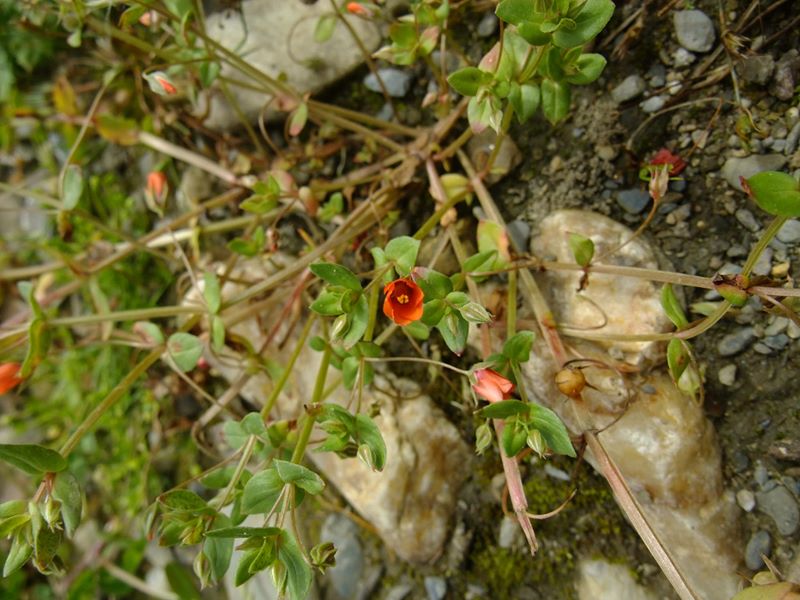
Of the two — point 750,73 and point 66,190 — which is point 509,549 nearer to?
point 750,73

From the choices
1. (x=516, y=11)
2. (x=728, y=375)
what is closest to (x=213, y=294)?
(x=516, y=11)

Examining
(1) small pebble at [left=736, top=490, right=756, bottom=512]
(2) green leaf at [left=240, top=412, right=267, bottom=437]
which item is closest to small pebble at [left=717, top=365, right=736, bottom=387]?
(1) small pebble at [left=736, top=490, right=756, bottom=512]

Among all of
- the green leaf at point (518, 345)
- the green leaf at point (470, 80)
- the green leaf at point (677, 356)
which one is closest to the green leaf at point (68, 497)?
the green leaf at point (518, 345)

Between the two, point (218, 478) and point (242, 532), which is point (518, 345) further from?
point (218, 478)

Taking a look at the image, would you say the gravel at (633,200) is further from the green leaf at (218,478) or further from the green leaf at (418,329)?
the green leaf at (218,478)

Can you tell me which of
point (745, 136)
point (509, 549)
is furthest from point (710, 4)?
point (509, 549)

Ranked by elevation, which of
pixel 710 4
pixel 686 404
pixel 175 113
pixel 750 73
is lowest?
pixel 686 404
